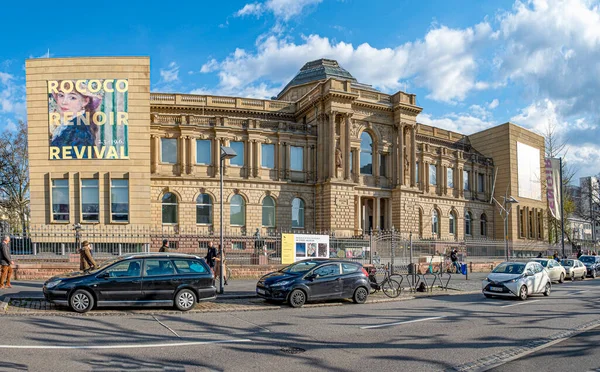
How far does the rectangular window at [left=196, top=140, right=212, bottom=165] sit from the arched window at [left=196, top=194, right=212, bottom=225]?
307 centimetres

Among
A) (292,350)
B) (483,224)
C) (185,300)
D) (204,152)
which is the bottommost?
(292,350)

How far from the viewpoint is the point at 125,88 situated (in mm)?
39312

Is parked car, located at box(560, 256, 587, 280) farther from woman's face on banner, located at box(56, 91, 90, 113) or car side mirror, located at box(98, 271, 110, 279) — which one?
woman's face on banner, located at box(56, 91, 90, 113)

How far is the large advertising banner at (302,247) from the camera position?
26109mm

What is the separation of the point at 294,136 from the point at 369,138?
7728 millimetres

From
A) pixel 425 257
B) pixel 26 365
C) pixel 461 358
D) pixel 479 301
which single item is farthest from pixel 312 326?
pixel 425 257

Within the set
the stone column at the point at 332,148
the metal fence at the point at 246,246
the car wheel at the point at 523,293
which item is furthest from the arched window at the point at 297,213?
the car wheel at the point at 523,293

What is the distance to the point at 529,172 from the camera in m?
69.2

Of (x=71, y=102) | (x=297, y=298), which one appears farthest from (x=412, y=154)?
(x=297, y=298)

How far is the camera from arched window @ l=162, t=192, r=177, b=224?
144 feet

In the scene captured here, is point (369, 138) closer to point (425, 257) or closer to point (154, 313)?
point (425, 257)

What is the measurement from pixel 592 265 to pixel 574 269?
13.7 ft

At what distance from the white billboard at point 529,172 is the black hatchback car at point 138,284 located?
2355 inches

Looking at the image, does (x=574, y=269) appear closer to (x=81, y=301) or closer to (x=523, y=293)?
(x=523, y=293)
